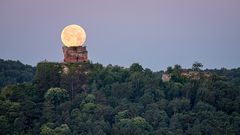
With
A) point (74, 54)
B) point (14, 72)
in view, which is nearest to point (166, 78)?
point (74, 54)

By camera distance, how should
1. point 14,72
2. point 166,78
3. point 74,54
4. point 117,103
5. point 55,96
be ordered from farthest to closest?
point 14,72
point 166,78
point 74,54
point 117,103
point 55,96

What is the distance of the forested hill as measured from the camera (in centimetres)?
11856

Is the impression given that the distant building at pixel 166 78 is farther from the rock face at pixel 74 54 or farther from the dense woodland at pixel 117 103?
the rock face at pixel 74 54

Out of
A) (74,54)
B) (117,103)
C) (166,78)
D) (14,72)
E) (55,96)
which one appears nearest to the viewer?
(55,96)

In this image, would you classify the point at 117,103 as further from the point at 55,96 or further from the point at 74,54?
the point at 74,54

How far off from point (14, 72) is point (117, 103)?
1331 inches

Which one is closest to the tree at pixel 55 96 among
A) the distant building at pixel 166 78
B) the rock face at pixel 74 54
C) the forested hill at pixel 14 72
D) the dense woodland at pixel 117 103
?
the dense woodland at pixel 117 103

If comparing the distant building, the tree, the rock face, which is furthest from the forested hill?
the tree

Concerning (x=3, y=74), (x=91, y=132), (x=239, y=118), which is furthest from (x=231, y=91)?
(x=3, y=74)

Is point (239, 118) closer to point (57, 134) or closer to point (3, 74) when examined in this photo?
point (57, 134)

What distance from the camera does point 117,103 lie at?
296 feet

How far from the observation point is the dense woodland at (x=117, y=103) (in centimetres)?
8481

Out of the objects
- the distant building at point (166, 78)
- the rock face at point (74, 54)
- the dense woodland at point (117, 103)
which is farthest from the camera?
the distant building at point (166, 78)

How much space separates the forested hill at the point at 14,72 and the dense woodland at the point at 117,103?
24305mm
